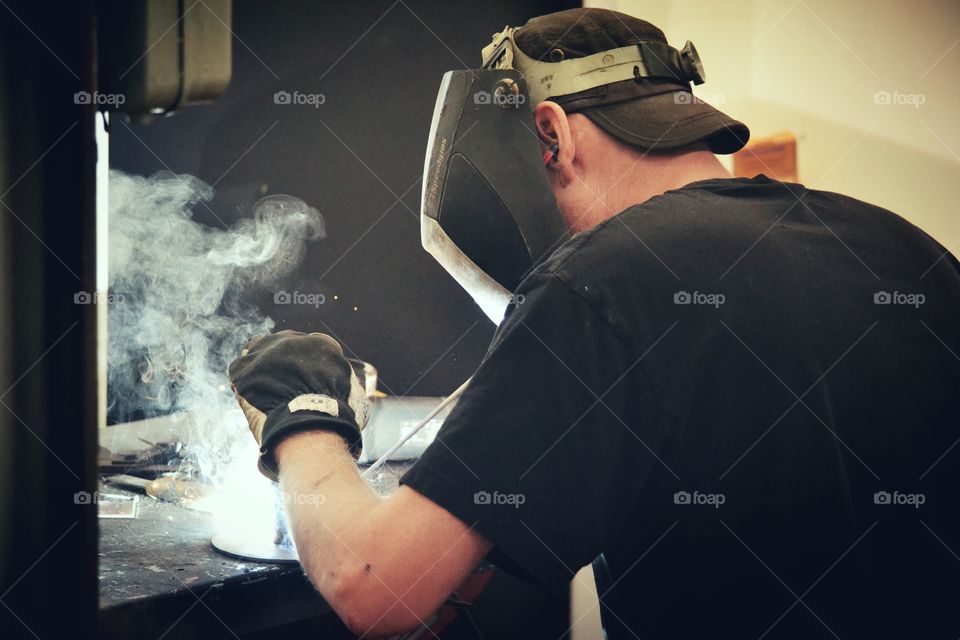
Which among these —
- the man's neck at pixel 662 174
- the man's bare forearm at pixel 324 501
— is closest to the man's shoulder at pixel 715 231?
the man's neck at pixel 662 174

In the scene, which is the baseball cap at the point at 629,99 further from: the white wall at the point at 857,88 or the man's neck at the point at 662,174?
the white wall at the point at 857,88

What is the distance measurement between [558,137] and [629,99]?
0.40ft

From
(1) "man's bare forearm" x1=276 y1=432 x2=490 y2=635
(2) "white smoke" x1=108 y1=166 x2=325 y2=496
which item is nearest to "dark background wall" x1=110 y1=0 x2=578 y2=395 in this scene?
(2) "white smoke" x1=108 y1=166 x2=325 y2=496

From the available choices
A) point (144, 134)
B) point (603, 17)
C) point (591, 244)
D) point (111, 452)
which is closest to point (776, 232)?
point (591, 244)

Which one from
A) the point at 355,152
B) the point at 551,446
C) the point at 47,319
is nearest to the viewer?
the point at 47,319

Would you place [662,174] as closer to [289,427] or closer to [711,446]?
[711,446]

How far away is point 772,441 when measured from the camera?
0.87 meters

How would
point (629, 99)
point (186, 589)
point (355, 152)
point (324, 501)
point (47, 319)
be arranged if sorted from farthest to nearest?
point (355, 152), point (629, 99), point (186, 589), point (324, 501), point (47, 319)

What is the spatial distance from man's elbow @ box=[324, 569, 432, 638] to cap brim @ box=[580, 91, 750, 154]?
2.34 ft

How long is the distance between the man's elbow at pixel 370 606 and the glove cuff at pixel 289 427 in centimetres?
28

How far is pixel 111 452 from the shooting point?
1.98 m

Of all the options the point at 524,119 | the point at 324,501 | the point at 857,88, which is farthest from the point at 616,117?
the point at 857,88

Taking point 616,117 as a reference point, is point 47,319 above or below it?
below

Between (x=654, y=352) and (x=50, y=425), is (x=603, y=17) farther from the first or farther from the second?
(x=50, y=425)
